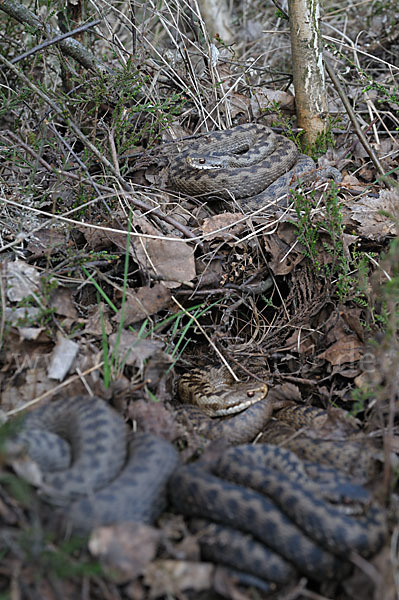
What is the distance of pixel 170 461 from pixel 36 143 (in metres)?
3.50

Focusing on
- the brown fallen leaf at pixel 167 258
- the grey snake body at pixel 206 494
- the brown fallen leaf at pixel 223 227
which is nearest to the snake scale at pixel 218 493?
the grey snake body at pixel 206 494

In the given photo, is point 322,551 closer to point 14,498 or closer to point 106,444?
point 106,444

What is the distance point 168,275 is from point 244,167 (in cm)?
206

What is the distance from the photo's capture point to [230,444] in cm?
410

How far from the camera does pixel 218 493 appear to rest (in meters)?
3.11

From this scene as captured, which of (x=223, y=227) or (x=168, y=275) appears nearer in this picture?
(x=168, y=275)

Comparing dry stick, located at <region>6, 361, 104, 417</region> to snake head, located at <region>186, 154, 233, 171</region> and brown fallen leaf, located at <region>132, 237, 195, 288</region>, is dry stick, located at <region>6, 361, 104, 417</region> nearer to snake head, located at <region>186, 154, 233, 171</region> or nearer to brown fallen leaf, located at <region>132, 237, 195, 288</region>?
brown fallen leaf, located at <region>132, 237, 195, 288</region>

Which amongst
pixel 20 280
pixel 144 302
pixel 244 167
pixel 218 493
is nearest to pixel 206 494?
pixel 218 493

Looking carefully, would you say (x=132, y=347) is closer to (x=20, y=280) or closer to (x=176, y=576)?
(x=20, y=280)

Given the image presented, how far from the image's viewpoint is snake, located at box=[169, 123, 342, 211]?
18.9 ft

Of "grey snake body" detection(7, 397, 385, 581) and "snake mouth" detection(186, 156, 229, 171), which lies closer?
"grey snake body" detection(7, 397, 385, 581)

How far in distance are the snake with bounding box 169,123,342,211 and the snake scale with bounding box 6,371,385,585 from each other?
286cm

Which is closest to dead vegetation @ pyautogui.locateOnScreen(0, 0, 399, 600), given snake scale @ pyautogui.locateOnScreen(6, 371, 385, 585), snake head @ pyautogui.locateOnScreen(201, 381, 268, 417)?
snake scale @ pyautogui.locateOnScreen(6, 371, 385, 585)

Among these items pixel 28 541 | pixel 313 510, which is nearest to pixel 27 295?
pixel 28 541
